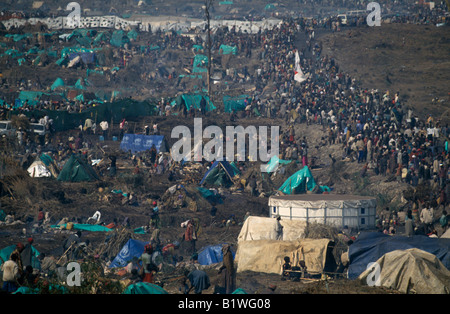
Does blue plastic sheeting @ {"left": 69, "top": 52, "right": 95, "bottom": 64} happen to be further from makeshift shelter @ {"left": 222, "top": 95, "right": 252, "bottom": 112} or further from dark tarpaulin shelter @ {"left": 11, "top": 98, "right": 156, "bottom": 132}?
makeshift shelter @ {"left": 222, "top": 95, "right": 252, "bottom": 112}

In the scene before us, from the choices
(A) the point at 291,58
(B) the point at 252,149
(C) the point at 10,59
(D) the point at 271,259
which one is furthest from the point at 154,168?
(C) the point at 10,59

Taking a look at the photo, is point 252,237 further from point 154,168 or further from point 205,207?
point 154,168

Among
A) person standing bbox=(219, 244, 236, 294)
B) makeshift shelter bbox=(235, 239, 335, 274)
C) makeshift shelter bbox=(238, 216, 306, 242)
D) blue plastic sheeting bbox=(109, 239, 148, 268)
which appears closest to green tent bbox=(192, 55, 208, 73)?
makeshift shelter bbox=(238, 216, 306, 242)

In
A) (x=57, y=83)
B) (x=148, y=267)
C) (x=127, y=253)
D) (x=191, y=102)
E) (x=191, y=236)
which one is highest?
(x=57, y=83)

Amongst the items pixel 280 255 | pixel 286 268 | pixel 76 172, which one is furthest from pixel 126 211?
pixel 286 268

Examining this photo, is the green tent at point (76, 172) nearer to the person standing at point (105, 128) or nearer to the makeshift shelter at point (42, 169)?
the makeshift shelter at point (42, 169)

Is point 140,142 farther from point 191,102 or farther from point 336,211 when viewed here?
point 336,211
